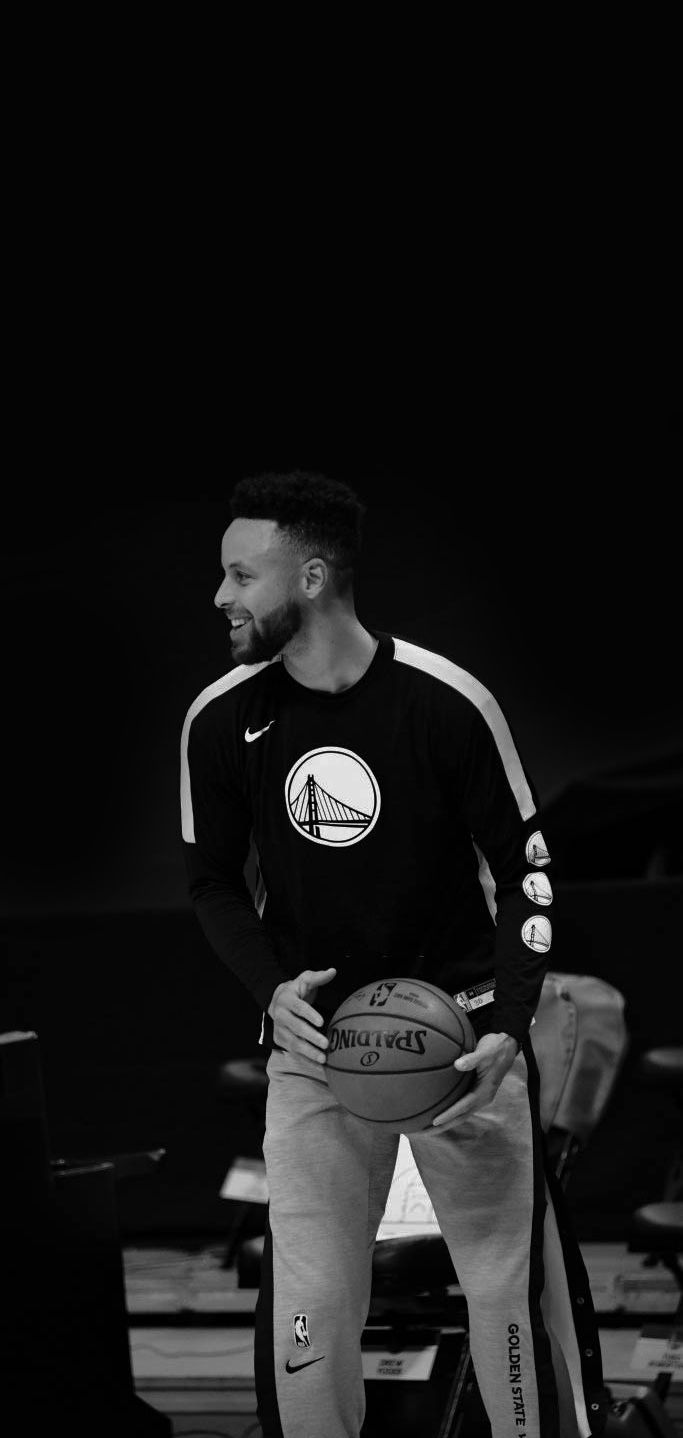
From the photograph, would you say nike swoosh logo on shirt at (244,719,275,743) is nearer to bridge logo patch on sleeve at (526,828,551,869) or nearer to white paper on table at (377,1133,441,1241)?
bridge logo patch on sleeve at (526,828,551,869)

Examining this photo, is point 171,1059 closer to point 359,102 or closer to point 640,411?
point 640,411

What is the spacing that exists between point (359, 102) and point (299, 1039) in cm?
426

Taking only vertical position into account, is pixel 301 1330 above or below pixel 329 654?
below

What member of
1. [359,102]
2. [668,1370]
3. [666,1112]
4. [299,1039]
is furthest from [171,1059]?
[359,102]

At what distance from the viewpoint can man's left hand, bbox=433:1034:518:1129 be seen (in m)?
2.52

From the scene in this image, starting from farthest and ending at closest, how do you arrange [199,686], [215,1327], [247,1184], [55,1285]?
[199,686], [215,1327], [247,1184], [55,1285]

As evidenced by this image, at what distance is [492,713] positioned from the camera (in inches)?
108

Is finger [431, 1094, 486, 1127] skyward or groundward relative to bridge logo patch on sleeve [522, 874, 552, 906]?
groundward

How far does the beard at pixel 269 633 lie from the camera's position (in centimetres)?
274

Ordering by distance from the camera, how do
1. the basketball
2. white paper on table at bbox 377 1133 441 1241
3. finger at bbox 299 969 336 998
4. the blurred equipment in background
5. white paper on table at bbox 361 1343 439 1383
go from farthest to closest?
white paper on table at bbox 377 1133 441 1241
white paper on table at bbox 361 1343 439 1383
the blurred equipment in background
finger at bbox 299 969 336 998
the basketball

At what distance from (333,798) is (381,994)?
34cm

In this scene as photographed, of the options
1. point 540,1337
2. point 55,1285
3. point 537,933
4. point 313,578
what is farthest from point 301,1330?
point 313,578

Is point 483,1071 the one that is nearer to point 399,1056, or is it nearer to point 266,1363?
point 399,1056

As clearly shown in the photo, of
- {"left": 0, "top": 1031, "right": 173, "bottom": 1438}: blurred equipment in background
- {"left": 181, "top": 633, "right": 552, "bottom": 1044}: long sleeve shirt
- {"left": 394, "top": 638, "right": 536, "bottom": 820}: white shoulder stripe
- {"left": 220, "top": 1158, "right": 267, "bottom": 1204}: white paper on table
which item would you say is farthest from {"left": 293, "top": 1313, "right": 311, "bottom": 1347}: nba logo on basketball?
{"left": 220, "top": 1158, "right": 267, "bottom": 1204}: white paper on table
